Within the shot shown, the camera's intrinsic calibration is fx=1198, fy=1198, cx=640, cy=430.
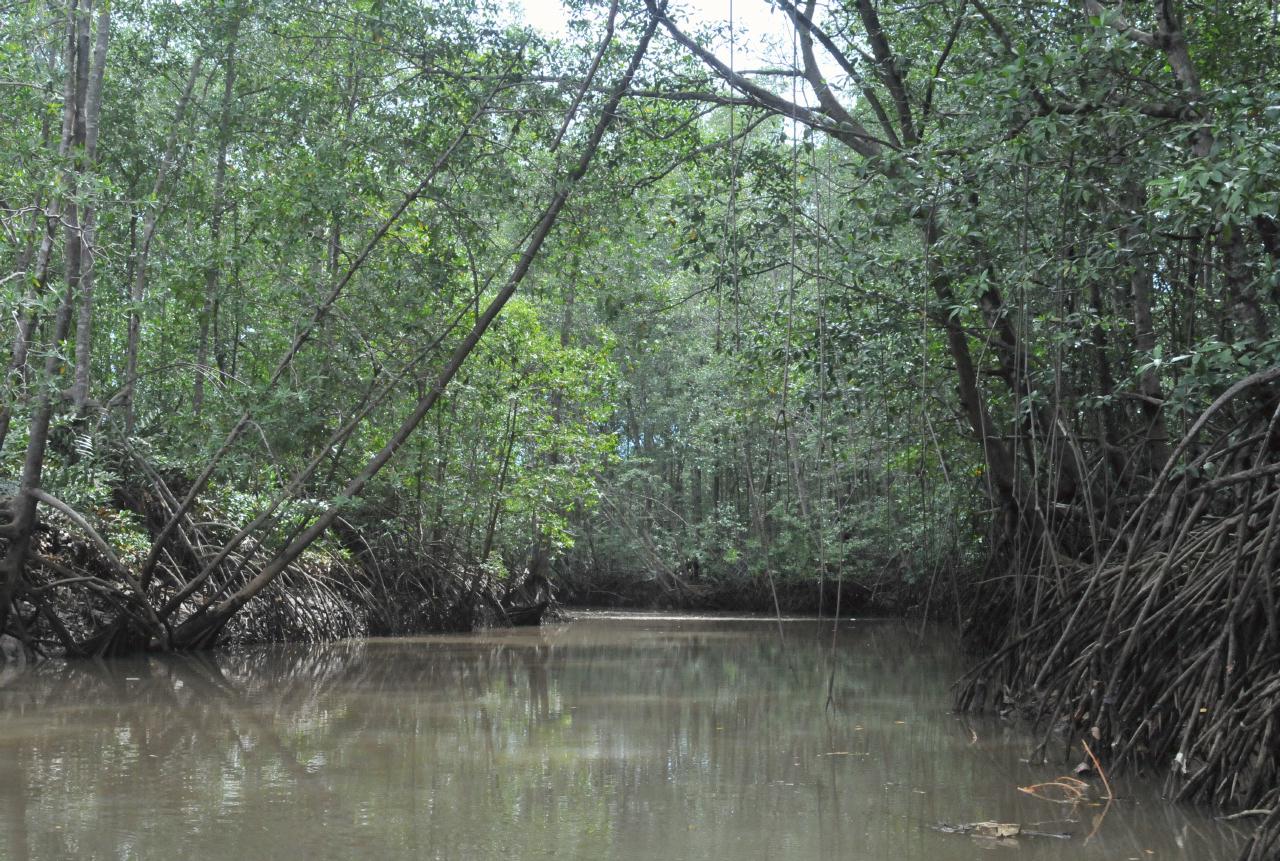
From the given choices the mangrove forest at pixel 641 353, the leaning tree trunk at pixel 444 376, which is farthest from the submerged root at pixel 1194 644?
the leaning tree trunk at pixel 444 376

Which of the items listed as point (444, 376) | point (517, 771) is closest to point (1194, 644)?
point (517, 771)

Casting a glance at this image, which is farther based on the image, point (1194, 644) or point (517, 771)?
point (517, 771)

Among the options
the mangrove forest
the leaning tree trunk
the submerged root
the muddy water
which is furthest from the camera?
the leaning tree trunk

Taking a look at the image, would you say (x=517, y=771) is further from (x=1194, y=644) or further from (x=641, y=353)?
(x=641, y=353)

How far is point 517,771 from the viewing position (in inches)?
196

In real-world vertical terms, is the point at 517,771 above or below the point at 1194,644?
below

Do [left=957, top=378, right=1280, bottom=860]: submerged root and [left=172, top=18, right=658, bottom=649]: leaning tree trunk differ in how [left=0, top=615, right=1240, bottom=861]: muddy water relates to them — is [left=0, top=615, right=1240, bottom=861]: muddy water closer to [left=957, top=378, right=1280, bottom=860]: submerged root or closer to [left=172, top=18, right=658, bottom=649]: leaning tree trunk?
[left=957, top=378, right=1280, bottom=860]: submerged root

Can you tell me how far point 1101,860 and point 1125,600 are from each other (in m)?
1.97

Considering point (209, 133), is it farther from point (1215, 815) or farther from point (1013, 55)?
point (1215, 815)

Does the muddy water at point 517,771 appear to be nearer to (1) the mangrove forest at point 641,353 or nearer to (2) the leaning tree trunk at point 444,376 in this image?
(1) the mangrove forest at point 641,353

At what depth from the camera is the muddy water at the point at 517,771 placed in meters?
3.75

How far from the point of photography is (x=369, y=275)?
9.80m

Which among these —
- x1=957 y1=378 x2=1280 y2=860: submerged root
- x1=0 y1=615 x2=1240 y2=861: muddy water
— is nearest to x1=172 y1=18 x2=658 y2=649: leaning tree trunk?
x1=0 y1=615 x2=1240 y2=861: muddy water

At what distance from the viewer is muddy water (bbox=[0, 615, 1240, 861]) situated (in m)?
3.75
